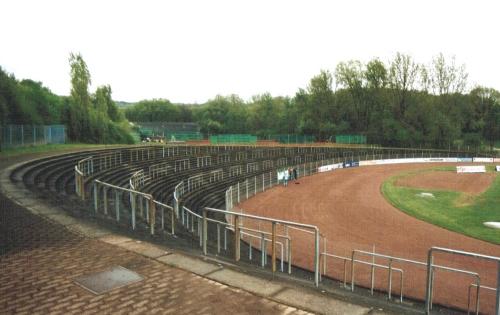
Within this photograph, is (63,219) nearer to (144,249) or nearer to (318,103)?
(144,249)

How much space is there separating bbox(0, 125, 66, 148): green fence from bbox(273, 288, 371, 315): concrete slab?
29568 mm

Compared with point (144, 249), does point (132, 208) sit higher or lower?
higher

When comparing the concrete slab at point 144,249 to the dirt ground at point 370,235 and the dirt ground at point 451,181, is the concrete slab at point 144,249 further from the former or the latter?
the dirt ground at point 451,181

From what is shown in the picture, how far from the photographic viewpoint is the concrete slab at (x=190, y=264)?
274 inches

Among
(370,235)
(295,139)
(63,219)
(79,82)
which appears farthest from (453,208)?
(295,139)

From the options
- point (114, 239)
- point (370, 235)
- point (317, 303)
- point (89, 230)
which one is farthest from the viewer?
point (370, 235)

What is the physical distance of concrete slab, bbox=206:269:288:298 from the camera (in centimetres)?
612

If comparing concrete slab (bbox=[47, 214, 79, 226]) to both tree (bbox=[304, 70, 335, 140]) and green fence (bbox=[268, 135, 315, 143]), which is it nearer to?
green fence (bbox=[268, 135, 315, 143])

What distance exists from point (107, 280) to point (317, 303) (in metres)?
3.52

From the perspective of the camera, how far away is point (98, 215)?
1148cm

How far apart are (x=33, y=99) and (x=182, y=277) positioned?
48.5m

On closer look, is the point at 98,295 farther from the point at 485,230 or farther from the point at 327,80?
the point at 327,80

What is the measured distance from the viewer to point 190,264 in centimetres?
725

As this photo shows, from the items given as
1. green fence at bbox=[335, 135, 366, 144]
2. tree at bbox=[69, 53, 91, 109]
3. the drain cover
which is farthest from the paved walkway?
green fence at bbox=[335, 135, 366, 144]
